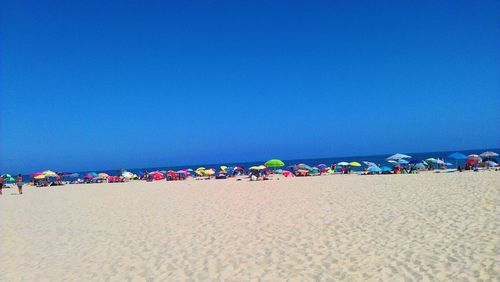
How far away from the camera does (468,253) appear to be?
5.41 meters

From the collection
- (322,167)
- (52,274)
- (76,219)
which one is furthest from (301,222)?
(322,167)

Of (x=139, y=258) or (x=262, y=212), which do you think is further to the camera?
(x=262, y=212)

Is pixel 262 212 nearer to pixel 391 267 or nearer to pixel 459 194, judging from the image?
pixel 391 267

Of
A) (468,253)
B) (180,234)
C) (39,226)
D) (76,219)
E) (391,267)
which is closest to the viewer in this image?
(391,267)

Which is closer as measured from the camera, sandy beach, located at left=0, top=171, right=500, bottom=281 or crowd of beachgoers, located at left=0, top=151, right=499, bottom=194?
sandy beach, located at left=0, top=171, right=500, bottom=281

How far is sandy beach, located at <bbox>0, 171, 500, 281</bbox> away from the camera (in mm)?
5176

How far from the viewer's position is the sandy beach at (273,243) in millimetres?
5176

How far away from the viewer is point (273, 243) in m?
6.72

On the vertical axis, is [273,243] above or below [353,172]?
above

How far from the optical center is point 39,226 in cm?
998

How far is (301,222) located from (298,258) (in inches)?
109

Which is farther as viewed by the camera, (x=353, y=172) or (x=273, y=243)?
(x=353, y=172)

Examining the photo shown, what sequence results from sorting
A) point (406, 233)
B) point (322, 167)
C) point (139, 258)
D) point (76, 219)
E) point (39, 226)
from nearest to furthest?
point (139, 258), point (406, 233), point (39, 226), point (76, 219), point (322, 167)

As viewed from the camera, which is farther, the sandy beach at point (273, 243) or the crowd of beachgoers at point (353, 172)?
the crowd of beachgoers at point (353, 172)
